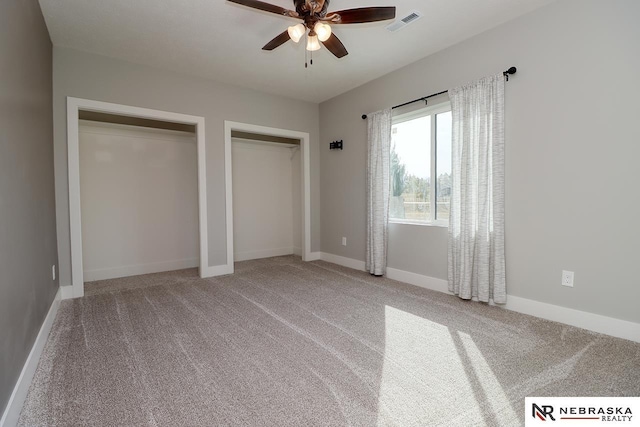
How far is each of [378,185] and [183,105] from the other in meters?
2.78

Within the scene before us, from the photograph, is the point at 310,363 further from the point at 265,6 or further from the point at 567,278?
the point at 265,6

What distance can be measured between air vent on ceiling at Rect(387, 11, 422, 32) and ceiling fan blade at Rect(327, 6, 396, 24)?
0.67m

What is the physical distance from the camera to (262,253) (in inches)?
219

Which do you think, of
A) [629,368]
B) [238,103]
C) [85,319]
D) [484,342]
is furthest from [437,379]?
[238,103]

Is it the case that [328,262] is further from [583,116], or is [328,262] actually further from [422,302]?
[583,116]

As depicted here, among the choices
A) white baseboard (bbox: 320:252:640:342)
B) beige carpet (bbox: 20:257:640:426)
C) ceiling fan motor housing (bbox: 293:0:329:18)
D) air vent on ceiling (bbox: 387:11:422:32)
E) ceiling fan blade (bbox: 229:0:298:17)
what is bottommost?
beige carpet (bbox: 20:257:640:426)

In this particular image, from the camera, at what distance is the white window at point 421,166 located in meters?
3.44

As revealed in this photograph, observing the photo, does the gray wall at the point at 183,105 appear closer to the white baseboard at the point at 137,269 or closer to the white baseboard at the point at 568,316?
the white baseboard at the point at 137,269

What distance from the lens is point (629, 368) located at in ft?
5.98

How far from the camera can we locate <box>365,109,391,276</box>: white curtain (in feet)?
12.9

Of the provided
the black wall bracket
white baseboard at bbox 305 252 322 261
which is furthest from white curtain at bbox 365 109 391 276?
white baseboard at bbox 305 252 322 261

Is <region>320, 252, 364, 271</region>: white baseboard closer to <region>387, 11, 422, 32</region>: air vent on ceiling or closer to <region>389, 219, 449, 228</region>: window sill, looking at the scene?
<region>389, 219, 449, 228</region>: window sill

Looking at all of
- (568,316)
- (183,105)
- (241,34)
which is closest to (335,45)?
(241,34)

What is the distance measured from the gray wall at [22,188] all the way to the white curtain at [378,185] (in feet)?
11.1
